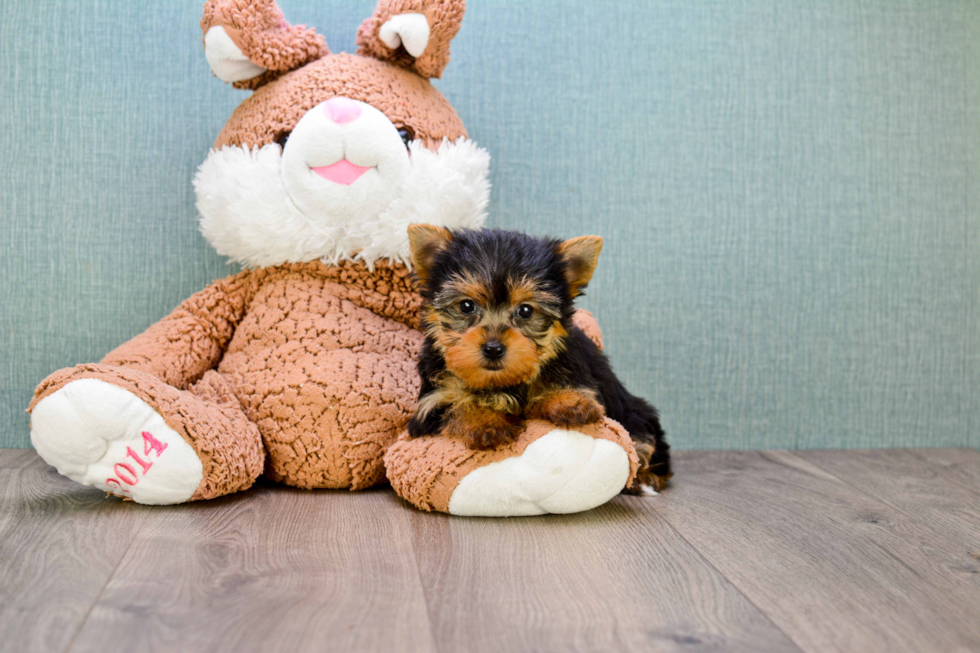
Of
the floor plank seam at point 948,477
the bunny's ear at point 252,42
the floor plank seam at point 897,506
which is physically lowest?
the floor plank seam at point 897,506

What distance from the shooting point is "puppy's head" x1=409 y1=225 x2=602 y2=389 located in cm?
168

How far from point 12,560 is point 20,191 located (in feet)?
5.14

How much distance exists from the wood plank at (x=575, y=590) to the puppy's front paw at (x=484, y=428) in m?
0.20

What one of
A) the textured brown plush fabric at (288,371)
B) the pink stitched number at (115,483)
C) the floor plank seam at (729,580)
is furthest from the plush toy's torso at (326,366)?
the floor plank seam at (729,580)

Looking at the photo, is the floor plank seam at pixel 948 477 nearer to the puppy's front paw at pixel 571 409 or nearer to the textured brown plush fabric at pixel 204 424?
the puppy's front paw at pixel 571 409

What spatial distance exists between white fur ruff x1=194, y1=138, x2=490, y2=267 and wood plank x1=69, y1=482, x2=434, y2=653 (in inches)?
28.4

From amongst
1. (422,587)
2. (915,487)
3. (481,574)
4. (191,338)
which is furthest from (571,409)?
(915,487)

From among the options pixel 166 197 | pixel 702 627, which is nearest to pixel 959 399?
pixel 702 627

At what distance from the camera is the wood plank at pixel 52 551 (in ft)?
4.02

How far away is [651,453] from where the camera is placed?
7.16 ft

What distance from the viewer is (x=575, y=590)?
1.41 metres

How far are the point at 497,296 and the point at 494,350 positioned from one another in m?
0.15

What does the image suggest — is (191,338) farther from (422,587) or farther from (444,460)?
(422,587)

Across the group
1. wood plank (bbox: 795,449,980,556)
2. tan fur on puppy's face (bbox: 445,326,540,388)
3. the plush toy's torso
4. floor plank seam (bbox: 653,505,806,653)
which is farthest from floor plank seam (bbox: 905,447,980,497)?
the plush toy's torso
